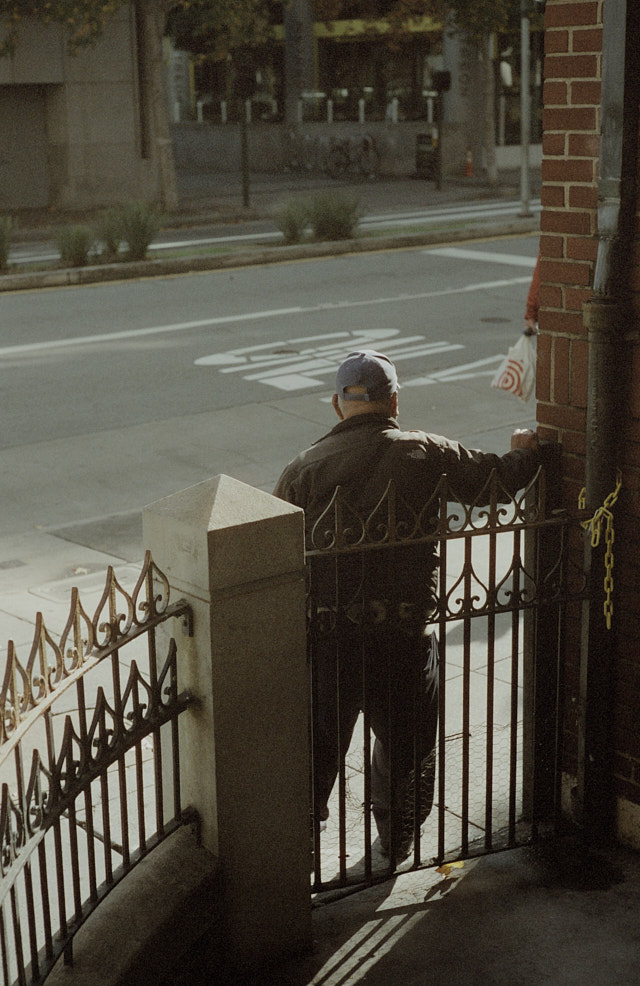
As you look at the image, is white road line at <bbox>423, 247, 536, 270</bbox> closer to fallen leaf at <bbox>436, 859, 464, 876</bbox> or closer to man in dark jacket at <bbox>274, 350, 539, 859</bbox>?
man in dark jacket at <bbox>274, 350, 539, 859</bbox>

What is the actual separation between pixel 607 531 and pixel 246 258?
17.7 metres

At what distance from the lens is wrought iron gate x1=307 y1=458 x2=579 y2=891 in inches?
160

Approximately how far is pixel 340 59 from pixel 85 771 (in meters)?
43.4

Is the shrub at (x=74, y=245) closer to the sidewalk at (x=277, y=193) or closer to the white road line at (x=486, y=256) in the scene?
the sidewalk at (x=277, y=193)

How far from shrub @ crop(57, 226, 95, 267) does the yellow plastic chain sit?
1707 centimetres

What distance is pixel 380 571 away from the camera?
13.9ft

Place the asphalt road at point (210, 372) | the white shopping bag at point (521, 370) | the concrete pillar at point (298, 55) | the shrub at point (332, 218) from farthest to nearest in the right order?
1. the concrete pillar at point (298, 55)
2. the shrub at point (332, 218)
3. the asphalt road at point (210, 372)
4. the white shopping bag at point (521, 370)

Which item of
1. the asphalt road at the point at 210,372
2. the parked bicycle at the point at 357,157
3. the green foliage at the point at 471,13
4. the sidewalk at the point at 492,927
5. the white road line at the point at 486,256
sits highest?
the green foliage at the point at 471,13

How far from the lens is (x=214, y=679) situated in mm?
3705

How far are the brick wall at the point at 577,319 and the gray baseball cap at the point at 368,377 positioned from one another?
59cm

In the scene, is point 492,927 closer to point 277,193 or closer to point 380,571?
point 380,571

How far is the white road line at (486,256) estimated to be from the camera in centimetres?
2059

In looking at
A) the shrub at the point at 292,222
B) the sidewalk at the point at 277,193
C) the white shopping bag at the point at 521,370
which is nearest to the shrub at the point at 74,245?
the shrub at the point at 292,222

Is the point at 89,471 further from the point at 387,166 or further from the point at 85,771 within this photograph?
the point at 387,166
